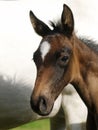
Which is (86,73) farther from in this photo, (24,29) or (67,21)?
(24,29)

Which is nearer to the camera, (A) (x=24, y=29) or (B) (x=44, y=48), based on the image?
(B) (x=44, y=48)

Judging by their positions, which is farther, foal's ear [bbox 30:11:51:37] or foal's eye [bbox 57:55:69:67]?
foal's ear [bbox 30:11:51:37]

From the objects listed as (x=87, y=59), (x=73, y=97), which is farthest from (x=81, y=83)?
(x=73, y=97)

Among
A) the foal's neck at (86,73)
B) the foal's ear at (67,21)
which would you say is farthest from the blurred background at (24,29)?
the foal's ear at (67,21)

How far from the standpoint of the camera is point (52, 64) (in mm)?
5738

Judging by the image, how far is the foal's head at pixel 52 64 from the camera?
18.6 feet

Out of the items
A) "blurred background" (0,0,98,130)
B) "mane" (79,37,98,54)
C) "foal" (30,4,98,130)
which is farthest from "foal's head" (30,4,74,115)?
"blurred background" (0,0,98,130)

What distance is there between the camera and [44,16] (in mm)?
7016

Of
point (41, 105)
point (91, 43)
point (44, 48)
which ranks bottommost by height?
point (41, 105)

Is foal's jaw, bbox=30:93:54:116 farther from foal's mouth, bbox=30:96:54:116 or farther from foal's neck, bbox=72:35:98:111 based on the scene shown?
foal's neck, bbox=72:35:98:111

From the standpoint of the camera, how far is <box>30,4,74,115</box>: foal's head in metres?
5.68

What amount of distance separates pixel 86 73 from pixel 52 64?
0.42 meters

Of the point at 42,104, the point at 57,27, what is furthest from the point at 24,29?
the point at 42,104

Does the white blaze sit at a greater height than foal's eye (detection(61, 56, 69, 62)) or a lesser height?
greater
